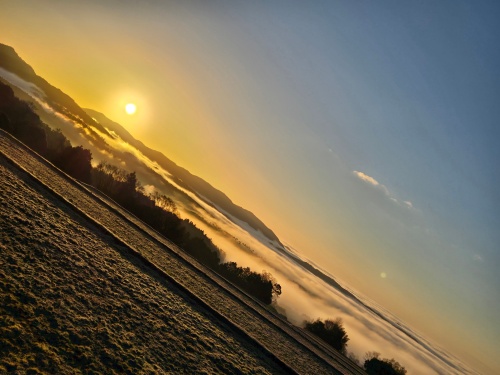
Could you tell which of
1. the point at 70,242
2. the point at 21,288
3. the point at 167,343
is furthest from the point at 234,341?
the point at 21,288

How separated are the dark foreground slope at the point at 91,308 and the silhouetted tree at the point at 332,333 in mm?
34057

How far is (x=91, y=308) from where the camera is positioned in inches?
278

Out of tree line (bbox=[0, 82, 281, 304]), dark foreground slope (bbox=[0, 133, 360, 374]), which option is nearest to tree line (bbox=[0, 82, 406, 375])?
tree line (bbox=[0, 82, 281, 304])

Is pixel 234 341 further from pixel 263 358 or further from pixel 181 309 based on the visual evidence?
pixel 181 309

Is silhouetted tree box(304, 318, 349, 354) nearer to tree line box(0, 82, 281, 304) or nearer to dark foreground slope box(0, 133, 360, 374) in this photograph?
tree line box(0, 82, 281, 304)

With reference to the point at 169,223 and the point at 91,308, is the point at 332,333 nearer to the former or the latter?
the point at 169,223

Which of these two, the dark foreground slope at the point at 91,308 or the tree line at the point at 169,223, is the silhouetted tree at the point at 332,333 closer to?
the tree line at the point at 169,223

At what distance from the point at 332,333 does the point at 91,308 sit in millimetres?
47439

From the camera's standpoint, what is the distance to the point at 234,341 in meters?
11.2

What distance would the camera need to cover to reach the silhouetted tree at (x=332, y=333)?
4606 cm

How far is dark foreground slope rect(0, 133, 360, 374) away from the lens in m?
5.54

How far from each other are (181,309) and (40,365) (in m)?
6.02

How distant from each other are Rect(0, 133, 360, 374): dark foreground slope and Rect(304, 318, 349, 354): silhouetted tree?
34.1 metres

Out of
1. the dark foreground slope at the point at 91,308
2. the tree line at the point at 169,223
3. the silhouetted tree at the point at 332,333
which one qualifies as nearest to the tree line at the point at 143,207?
the tree line at the point at 169,223
